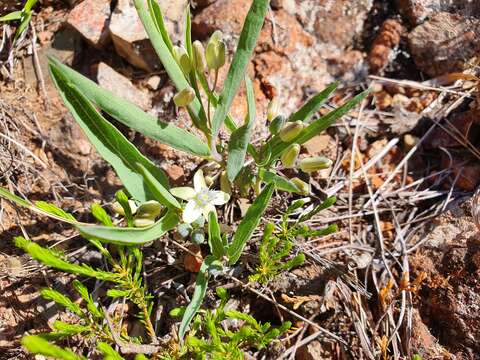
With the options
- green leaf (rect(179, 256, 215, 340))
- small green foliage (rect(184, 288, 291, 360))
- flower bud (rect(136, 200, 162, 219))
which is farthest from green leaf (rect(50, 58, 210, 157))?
small green foliage (rect(184, 288, 291, 360))

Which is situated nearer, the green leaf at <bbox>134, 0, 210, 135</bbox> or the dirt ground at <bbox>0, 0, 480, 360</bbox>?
the green leaf at <bbox>134, 0, 210, 135</bbox>

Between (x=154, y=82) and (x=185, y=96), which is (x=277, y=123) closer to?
(x=185, y=96)

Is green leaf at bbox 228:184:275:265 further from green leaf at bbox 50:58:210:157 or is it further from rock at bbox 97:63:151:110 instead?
rock at bbox 97:63:151:110

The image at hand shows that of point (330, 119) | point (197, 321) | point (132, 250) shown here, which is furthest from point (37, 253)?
point (330, 119)

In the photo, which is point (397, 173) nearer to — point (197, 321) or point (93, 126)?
point (197, 321)

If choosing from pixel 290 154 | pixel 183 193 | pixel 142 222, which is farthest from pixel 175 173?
pixel 290 154
